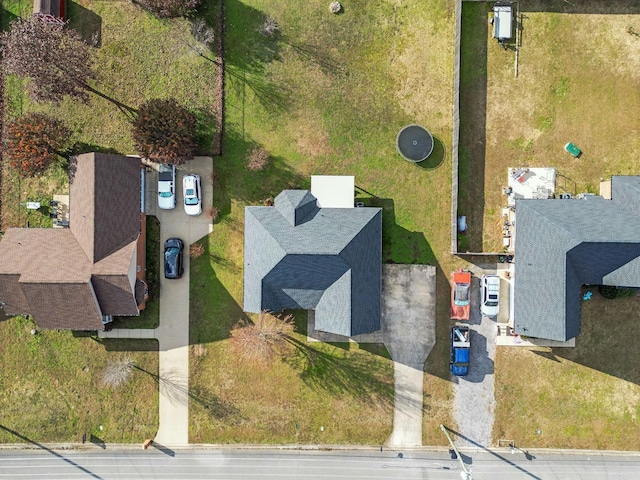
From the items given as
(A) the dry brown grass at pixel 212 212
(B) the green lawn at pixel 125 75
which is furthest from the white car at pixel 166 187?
(B) the green lawn at pixel 125 75

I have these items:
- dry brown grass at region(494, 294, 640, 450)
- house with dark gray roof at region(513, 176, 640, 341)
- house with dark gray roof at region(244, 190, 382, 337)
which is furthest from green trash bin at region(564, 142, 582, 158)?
house with dark gray roof at region(244, 190, 382, 337)

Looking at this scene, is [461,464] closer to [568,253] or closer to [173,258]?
[568,253]

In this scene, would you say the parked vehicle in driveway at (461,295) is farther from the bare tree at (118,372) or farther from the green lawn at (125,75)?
the bare tree at (118,372)

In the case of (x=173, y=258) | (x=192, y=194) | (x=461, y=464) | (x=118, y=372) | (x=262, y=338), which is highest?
(x=192, y=194)

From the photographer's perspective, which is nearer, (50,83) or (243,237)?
(50,83)

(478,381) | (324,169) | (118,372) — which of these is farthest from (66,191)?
(478,381)

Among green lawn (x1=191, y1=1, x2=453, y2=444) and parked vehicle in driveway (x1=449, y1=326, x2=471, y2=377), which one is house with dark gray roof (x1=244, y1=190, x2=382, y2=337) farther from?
parked vehicle in driveway (x1=449, y1=326, x2=471, y2=377)

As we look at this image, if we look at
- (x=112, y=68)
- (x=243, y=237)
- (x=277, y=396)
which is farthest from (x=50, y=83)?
(x=277, y=396)

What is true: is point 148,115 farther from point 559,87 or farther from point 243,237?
point 559,87
